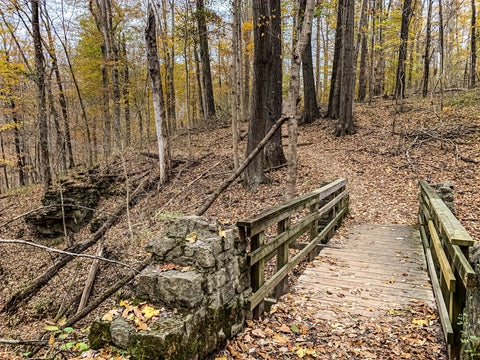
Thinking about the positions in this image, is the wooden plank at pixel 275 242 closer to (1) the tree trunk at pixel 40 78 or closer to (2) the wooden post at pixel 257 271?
(2) the wooden post at pixel 257 271

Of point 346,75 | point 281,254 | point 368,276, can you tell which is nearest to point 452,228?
point 281,254

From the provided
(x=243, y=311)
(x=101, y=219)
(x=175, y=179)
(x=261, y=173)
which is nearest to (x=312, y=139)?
(x=261, y=173)

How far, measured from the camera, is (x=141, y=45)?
17938mm

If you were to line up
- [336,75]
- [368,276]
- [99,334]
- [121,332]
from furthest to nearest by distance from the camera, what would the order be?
[336,75]
[368,276]
[99,334]
[121,332]

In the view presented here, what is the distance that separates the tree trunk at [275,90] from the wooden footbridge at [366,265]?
4.50m

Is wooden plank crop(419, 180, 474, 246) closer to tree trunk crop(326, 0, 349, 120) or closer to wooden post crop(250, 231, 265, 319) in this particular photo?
wooden post crop(250, 231, 265, 319)

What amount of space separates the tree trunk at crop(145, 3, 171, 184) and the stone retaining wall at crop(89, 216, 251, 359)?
10035 mm

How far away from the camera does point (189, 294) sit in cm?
263

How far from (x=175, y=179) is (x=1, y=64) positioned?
8.68 metres

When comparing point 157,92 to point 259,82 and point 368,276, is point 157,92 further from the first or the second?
point 368,276

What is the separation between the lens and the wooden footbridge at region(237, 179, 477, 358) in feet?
9.27

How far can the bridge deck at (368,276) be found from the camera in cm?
412

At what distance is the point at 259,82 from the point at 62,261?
26.9ft

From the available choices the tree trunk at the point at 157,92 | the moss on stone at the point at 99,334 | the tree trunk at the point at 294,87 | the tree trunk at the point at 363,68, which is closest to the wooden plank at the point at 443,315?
the moss on stone at the point at 99,334
